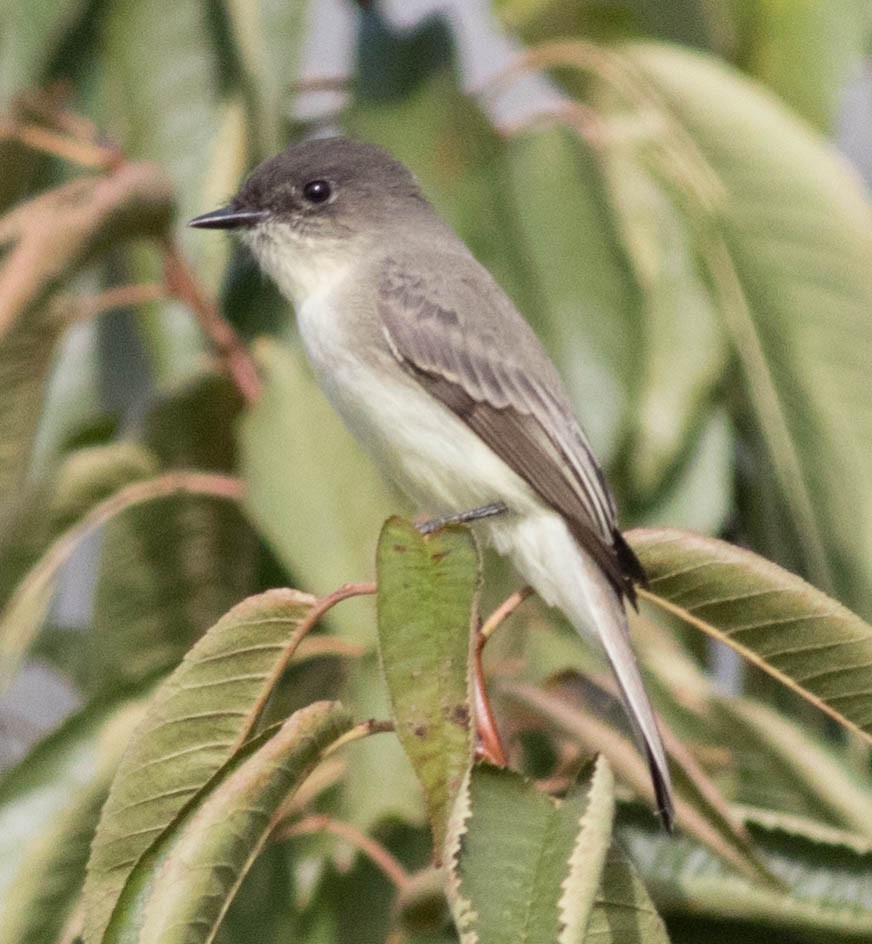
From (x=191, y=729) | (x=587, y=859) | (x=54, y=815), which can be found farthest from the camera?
(x=54, y=815)

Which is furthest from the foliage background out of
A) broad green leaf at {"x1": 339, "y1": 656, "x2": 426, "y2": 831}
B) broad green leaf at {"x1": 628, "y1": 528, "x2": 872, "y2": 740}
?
broad green leaf at {"x1": 628, "y1": 528, "x2": 872, "y2": 740}

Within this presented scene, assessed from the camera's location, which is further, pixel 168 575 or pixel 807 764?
pixel 168 575

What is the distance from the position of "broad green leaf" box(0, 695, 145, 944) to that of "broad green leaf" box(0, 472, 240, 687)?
0.18 metres

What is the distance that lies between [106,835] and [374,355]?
35.0 inches

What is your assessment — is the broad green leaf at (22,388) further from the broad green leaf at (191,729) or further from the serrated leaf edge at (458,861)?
the serrated leaf edge at (458,861)

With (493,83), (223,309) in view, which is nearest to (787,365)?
(493,83)

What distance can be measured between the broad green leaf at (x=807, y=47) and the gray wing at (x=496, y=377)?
34.5 inches

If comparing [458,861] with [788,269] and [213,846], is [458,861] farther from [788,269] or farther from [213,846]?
[788,269]

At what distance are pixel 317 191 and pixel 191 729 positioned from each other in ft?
3.76

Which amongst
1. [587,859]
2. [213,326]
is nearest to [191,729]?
[587,859]

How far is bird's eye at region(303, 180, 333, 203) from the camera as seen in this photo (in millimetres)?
2281

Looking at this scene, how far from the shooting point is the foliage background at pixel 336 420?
188cm

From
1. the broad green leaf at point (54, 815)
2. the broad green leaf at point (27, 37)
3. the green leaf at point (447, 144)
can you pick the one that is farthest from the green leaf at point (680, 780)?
the broad green leaf at point (27, 37)

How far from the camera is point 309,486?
208 centimetres
